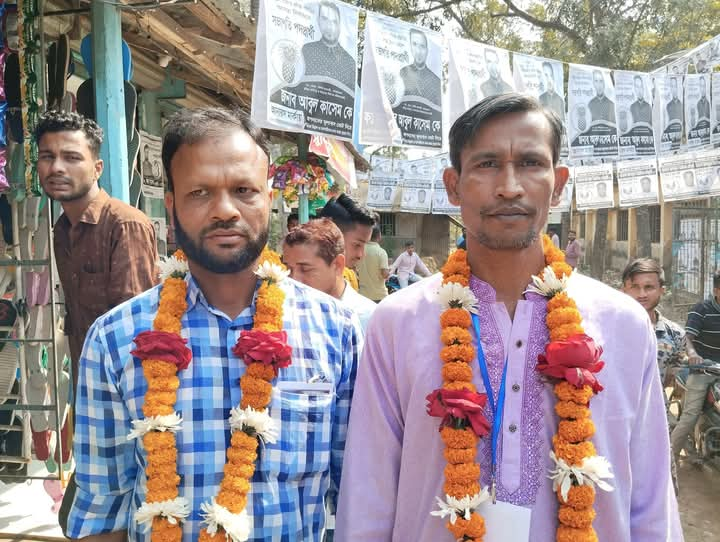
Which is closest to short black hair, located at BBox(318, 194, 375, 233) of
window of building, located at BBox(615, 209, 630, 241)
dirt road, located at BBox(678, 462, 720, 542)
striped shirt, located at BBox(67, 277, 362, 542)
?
striped shirt, located at BBox(67, 277, 362, 542)

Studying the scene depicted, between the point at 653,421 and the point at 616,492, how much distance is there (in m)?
0.21

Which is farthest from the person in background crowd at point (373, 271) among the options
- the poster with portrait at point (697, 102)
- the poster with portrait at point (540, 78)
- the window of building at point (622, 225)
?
the window of building at point (622, 225)

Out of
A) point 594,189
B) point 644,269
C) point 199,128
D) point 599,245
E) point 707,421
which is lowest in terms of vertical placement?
point 707,421

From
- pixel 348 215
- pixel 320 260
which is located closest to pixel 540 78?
pixel 348 215

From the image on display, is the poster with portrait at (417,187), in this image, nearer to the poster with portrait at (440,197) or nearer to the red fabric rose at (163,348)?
the poster with portrait at (440,197)

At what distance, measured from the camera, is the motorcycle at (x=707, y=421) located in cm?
491

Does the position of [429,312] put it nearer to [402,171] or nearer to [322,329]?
[322,329]

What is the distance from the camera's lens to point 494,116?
1.61m

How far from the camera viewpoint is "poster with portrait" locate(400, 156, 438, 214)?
702 inches

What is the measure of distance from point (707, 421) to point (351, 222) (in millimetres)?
3677

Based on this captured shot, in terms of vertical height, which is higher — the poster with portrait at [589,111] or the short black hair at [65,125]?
the poster with portrait at [589,111]

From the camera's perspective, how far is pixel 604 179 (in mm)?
11523

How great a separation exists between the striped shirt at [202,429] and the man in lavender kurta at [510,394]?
101mm

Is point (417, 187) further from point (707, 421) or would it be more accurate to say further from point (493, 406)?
point (493, 406)
